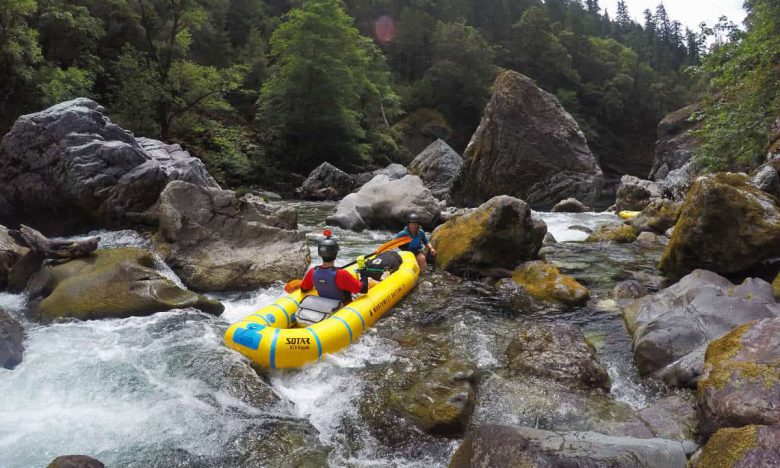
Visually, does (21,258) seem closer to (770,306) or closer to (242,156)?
(770,306)

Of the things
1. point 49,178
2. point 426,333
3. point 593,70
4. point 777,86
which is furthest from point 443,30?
point 426,333

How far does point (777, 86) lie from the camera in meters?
11.2

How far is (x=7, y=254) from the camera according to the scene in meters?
7.12

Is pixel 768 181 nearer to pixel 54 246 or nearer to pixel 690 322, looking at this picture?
pixel 690 322

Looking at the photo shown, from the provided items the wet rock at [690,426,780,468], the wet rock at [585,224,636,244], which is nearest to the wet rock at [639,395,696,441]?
the wet rock at [690,426,780,468]

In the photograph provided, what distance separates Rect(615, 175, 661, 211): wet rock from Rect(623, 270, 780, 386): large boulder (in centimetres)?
1452

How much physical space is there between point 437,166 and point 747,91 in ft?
51.5

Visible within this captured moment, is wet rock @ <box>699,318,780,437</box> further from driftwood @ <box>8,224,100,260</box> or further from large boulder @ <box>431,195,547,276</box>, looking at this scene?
driftwood @ <box>8,224,100,260</box>

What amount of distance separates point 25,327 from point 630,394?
6928 mm

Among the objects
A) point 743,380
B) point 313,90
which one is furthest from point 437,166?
point 743,380

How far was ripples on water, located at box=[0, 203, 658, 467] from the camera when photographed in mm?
3893

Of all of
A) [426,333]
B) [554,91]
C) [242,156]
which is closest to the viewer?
[426,333]

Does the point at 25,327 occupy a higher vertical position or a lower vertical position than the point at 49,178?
lower

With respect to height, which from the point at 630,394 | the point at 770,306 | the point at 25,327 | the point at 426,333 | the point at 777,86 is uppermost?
the point at 777,86
